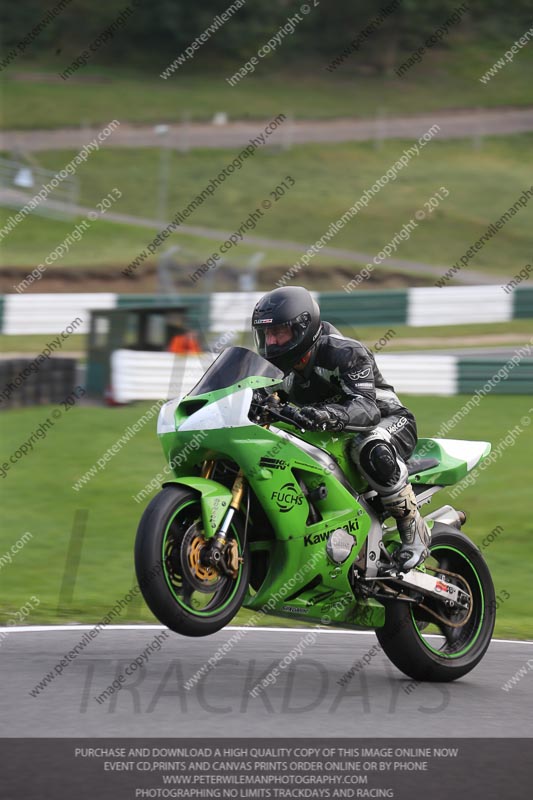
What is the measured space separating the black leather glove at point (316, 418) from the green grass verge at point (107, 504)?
2.42 meters

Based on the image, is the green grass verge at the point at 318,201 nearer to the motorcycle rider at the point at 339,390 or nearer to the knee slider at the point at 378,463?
the motorcycle rider at the point at 339,390

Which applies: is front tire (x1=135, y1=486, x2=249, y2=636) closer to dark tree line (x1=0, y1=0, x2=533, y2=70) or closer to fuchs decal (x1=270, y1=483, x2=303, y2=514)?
fuchs decal (x1=270, y1=483, x2=303, y2=514)

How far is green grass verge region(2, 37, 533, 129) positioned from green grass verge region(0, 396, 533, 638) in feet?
101

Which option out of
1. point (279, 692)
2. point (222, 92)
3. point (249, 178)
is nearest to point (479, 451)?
point (279, 692)

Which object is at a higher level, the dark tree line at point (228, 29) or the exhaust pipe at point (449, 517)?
the dark tree line at point (228, 29)

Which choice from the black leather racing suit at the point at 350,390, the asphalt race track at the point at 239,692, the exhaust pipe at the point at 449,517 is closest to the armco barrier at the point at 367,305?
the exhaust pipe at the point at 449,517

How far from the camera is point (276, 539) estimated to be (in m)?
6.03

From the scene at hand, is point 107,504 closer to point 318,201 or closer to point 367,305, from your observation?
point 367,305

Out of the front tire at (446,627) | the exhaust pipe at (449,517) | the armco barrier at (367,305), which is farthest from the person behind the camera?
the armco barrier at (367,305)

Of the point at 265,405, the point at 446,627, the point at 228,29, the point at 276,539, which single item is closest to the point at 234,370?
the point at 265,405

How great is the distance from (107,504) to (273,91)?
4233 centimetres

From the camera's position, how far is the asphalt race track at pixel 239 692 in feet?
16.9

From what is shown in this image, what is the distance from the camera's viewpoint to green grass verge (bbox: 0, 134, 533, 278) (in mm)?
32719

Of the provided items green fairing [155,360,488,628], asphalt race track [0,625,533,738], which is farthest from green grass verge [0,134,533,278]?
green fairing [155,360,488,628]
